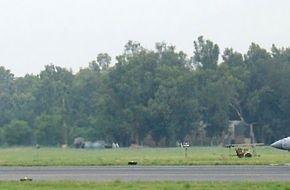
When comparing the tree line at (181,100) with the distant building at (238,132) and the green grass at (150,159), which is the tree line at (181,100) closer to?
the distant building at (238,132)

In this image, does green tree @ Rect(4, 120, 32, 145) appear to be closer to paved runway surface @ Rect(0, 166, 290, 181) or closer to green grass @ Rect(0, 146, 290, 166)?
green grass @ Rect(0, 146, 290, 166)

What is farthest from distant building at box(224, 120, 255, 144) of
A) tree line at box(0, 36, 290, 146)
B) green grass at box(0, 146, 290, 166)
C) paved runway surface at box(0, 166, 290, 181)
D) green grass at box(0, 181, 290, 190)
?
green grass at box(0, 181, 290, 190)

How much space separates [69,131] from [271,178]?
3858 inches

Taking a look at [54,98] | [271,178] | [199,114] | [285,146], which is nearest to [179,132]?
[199,114]

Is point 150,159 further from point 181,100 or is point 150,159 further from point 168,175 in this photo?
point 181,100

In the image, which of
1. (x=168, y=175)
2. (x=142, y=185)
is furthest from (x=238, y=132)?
(x=142, y=185)

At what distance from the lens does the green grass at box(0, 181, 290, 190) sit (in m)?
28.5

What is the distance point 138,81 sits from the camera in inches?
4734

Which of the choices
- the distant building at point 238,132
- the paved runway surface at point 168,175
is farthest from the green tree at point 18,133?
the paved runway surface at point 168,175

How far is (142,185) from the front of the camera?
30.0 m

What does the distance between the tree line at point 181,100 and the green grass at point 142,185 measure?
3259 inches

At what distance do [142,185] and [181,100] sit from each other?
85839mm

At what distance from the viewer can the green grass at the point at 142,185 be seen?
28.5m

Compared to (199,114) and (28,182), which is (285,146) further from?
(199,114)
